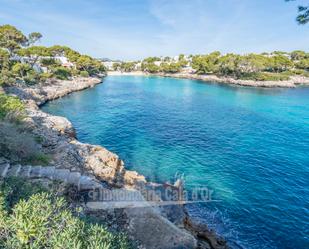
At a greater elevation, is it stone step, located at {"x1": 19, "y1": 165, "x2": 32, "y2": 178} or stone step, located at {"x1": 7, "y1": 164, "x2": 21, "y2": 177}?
stone step, located at {"x1": 7, "y1": 164, "x2": 21, "y2": 177}

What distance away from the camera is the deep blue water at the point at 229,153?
1081cm

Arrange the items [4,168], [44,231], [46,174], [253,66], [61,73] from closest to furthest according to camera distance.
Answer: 1. [44,231]
2. [4,168]
3. [46,174]
4. [61,73]
5. [253,66]

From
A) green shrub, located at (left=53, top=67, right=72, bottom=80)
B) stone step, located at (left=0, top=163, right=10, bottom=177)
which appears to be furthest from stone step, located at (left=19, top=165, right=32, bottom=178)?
green shrub, located at (left=53, top=67, right=72, bottom=80)

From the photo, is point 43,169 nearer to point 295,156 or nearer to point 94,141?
point 94,141

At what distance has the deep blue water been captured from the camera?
426 inches

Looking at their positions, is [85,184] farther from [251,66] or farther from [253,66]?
[251,66]

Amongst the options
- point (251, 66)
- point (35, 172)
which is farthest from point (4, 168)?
point (251, 66)

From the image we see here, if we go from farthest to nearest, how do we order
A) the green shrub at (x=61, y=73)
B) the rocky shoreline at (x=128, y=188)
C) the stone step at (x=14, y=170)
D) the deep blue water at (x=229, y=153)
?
the green shrub at (x=61, y=73), the deep blue water at (x=229, y=153), the stone step at (x=14, y=170), the rocky shoreline at (x=128, y=188)

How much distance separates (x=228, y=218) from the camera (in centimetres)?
1093

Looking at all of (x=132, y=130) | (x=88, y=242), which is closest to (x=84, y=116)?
(x=132, y=130)

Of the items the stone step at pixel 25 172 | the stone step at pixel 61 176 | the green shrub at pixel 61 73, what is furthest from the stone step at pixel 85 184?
the green shrub at pixel 61 73

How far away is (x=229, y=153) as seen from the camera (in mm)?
17828

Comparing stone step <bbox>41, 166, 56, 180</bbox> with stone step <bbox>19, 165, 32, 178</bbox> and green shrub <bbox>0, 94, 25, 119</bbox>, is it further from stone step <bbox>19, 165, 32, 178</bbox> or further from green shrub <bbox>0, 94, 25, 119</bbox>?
green shrub <bbox>0, 94, 25, 119</bbox>

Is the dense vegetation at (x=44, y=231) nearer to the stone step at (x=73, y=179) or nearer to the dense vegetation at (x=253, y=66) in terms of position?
the stone step at (x=73, y=179)
